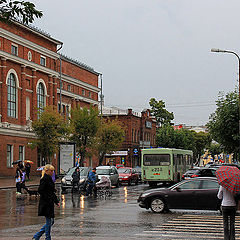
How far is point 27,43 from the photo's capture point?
2135 inches

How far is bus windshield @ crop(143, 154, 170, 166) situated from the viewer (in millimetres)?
37062

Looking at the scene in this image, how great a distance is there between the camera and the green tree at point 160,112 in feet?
378

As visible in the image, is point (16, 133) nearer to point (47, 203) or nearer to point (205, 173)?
point (205, 173)

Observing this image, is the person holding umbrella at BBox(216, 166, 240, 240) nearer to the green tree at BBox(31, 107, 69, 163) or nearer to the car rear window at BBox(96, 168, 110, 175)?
the car rear window at BBox(96, 168, 110, 175)

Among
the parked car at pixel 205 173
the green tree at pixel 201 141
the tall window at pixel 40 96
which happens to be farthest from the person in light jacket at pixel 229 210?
the green tree at pixel 201 141

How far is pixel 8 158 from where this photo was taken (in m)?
50.3

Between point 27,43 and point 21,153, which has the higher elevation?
point 27,43

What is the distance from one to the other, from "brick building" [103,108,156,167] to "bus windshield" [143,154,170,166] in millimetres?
44187

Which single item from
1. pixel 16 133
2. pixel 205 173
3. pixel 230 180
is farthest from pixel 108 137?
pixel 230 180

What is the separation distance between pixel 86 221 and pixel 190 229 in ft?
12.5

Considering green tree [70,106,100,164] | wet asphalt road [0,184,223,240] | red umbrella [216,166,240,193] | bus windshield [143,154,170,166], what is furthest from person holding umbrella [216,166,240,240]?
green tree [70,106,100,164]

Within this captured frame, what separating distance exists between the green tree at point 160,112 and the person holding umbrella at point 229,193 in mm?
104584

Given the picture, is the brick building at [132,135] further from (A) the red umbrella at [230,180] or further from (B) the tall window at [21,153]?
(A) the red umbrella at [230,180]

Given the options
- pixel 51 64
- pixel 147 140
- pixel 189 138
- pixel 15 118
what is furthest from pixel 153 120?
pixel 15 118
